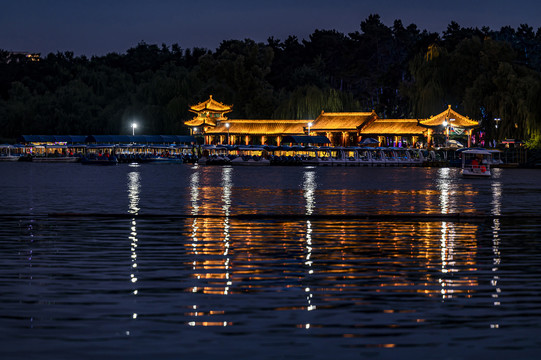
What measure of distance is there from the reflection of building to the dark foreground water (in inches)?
4024

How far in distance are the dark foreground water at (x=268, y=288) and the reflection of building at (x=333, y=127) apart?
102 metres

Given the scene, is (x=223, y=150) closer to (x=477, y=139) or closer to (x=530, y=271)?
(x=477, y=139)

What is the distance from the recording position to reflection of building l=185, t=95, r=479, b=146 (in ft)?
428

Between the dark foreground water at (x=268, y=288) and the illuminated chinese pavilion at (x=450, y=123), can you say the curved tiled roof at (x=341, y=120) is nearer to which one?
the illuminated chinese pavilion at (x=450, y=123)

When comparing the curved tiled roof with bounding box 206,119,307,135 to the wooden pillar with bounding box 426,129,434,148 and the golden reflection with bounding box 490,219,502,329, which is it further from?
the golden reflection with bounding box 490,219,502,329

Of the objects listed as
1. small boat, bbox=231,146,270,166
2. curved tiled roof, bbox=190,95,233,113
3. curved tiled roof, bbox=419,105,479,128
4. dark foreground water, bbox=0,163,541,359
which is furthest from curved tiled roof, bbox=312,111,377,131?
dark foreground water, bbox=0,163,541,359

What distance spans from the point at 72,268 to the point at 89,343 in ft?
22.6

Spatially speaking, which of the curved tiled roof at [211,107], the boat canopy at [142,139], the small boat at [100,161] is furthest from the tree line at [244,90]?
the small boat at [100,161]

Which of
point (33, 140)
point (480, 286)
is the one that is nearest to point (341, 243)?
point (480, 286)

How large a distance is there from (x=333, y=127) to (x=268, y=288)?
432ft

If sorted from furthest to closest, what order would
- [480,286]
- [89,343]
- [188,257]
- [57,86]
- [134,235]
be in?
[57,86] < [134,235] < [188,257] < [480,286] < [89,343]

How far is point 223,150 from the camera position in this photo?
164 meters

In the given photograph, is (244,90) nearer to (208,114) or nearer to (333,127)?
(208,114)

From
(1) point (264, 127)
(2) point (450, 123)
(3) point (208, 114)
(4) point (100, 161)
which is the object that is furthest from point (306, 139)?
(4) point (100, 161)
